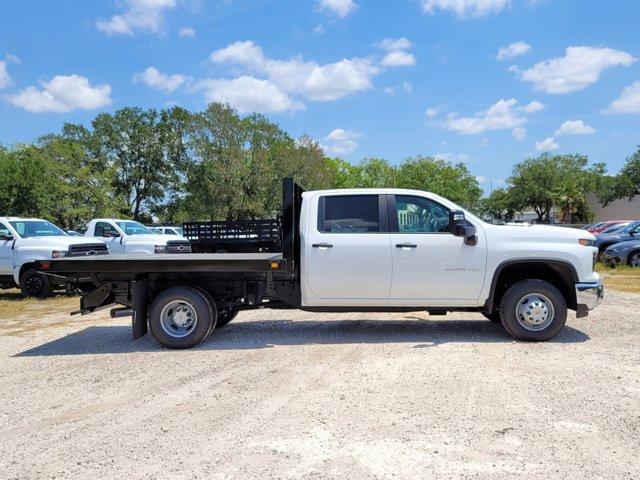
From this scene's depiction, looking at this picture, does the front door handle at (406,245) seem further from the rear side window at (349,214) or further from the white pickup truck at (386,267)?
the rear side window at (349,214)

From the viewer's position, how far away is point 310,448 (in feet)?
12.2

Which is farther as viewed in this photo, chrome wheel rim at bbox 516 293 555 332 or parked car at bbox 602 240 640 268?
parked car at bbox 602 240 640 268

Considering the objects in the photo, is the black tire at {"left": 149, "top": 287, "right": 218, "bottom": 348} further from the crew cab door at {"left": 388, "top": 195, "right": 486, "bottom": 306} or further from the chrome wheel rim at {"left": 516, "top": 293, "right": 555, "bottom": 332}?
the chrome wheel rim at {"left": 516, "top": 293, "right": 555, "bottom": 332}

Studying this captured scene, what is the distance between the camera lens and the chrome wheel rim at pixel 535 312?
6574mm

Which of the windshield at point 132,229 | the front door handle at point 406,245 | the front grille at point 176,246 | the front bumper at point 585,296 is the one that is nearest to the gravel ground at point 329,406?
the front bumper at point 585,296

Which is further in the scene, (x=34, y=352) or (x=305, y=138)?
(x=305, y=138)

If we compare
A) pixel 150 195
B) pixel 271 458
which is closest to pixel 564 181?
pixel 150 195

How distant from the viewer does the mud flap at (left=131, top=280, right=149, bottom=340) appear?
263 inches

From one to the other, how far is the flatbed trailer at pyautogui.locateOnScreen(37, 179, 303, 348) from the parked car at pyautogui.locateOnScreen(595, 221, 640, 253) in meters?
16.0

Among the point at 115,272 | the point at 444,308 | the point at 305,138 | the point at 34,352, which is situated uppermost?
the point at 305,138

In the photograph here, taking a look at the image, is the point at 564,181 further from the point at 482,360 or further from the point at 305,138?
the point at 482,360

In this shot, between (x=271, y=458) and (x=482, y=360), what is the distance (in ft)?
10.3

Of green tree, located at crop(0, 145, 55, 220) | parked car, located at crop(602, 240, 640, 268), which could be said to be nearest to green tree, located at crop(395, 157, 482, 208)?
green tree, located at crop(0, 145, 55, 220)

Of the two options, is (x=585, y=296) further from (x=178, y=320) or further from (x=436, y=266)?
(x=178, y=320)
